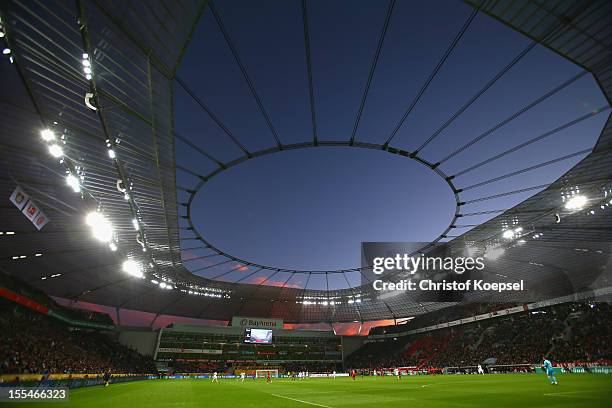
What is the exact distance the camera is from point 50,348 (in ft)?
116

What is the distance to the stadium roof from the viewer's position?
1330 cm

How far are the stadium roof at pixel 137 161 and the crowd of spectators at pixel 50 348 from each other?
215 inches

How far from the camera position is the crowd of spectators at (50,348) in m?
28.2

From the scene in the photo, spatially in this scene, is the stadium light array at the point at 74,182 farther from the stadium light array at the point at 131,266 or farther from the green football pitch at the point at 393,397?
the stadium light array at the point at 131,266

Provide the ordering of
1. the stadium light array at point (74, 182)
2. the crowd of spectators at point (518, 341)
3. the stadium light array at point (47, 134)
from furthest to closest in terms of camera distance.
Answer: the crowd of spectators at point (518, 341) → the stadium light array at point (74, 182) → the stadium light array at point (47, 134)

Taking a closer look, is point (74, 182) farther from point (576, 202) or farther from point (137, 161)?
point (576, 202)

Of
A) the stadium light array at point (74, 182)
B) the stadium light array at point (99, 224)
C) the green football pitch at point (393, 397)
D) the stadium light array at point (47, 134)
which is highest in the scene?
the stadium light array at point (47, 134)

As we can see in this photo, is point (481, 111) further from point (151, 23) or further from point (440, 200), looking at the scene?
point (151, 23)

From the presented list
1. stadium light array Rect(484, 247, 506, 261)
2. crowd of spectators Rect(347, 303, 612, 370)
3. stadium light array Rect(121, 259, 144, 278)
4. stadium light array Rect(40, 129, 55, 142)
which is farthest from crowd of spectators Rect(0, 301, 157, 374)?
crowd of spectators Rect(347, 303, 612, 370)

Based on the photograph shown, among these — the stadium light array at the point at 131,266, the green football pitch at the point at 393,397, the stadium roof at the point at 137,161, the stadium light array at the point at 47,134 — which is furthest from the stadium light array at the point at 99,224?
the green football pitch at the point at 393,397

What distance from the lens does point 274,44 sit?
16469 millimetres

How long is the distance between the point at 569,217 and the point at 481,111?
64.9ft

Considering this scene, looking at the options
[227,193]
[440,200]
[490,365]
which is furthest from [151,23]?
[490,365]

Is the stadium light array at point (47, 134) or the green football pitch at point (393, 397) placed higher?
the stadium light array at point (47, 134)
